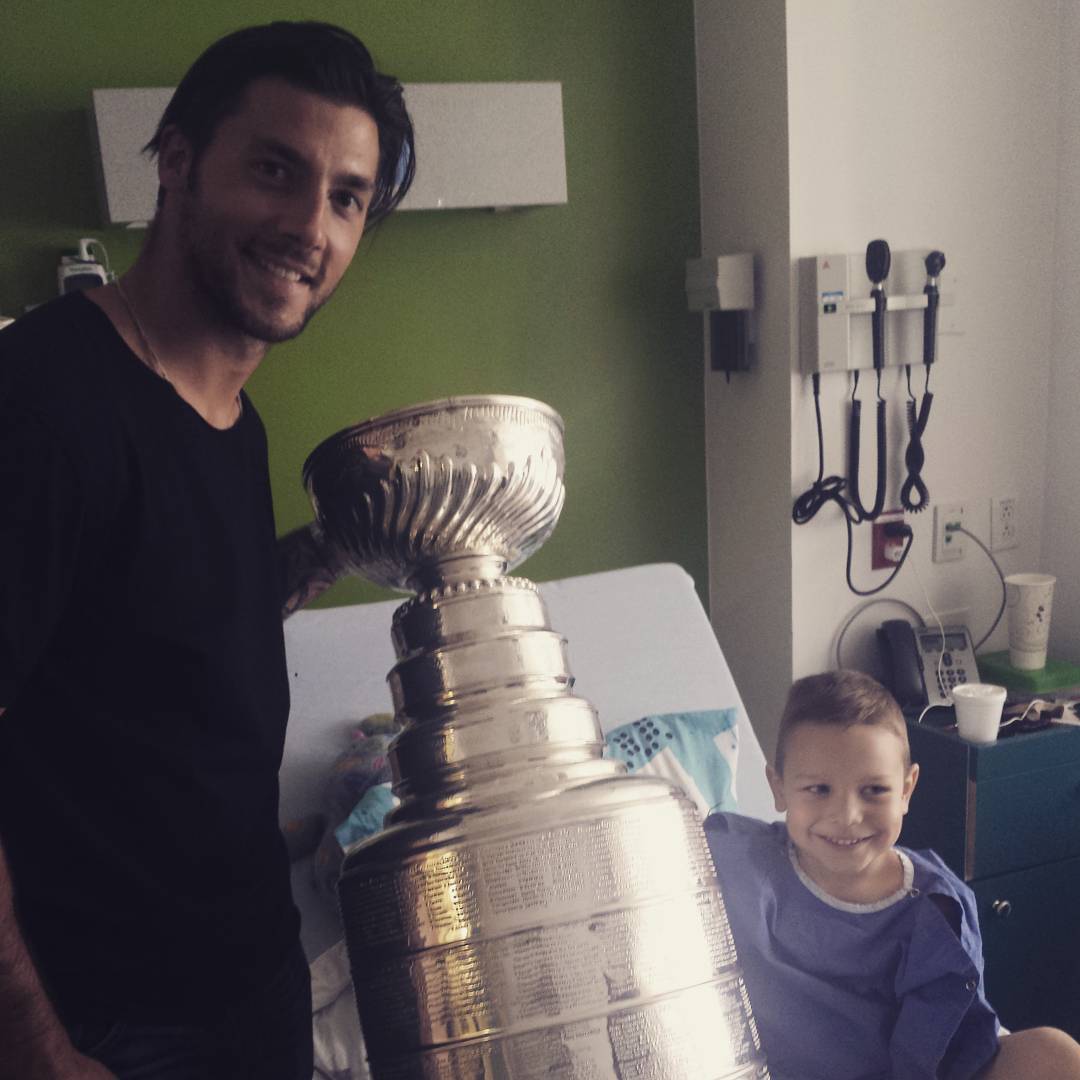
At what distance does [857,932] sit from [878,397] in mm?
1183

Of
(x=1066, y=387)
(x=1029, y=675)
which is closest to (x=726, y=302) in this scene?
(x=1066, y=387)

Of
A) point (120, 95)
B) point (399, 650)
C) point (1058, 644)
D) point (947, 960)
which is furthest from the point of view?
point (1058, 644)

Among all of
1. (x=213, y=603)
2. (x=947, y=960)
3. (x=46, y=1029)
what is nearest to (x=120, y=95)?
(x=213, y=603)

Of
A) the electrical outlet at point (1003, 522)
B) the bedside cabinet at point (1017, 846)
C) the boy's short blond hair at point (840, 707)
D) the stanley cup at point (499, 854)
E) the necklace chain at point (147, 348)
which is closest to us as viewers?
the stanley cup at point (499, 854)

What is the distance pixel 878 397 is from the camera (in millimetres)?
2172

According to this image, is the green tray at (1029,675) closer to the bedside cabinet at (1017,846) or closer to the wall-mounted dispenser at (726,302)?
the bedside cabinet at (1017,846)

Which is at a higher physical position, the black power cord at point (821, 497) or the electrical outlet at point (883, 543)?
the black power cord at point (821, 497)

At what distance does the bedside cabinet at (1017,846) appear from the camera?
1959 millimetres

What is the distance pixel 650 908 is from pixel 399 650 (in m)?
0.24

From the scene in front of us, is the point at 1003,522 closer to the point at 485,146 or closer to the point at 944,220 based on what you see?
the point at 944,220

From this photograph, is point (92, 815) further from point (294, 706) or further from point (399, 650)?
point (294, 706)

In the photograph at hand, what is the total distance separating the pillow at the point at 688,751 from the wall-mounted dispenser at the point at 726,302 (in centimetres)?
79

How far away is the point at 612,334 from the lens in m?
2.23

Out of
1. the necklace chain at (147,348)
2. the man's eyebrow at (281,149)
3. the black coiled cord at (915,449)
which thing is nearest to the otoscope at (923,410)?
the black coiled cord at (915,449)
